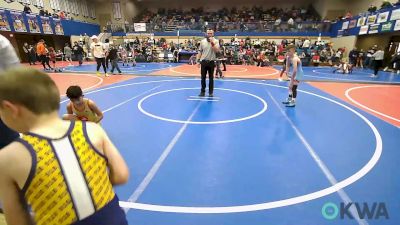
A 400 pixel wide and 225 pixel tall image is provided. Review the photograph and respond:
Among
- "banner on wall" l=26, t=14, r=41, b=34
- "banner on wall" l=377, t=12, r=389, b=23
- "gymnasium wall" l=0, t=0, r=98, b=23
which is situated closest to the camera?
"banner on wall" l=377, t=12, r=389, b=23

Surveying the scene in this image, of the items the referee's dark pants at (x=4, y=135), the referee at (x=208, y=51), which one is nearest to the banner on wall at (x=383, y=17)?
the referee at (x=208, y=51)

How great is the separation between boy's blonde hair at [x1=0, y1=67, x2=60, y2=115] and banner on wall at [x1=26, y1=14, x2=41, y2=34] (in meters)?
25.4

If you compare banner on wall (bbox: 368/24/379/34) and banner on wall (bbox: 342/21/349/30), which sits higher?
banner on wall (bbox: 342/21/349/30)

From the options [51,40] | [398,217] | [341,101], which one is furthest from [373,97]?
[51,40]

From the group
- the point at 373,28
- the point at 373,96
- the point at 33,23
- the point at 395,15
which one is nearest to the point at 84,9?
the point at 33,23

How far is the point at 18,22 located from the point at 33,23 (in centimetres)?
145

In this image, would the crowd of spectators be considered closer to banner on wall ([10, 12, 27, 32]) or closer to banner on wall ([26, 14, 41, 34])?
banner on wall ([26, 14, 41, 34])

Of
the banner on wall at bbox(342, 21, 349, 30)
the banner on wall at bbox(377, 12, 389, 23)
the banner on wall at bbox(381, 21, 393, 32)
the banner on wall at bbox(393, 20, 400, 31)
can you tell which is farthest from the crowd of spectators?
the banner on wall at bbox(393, 20, 400, 31)

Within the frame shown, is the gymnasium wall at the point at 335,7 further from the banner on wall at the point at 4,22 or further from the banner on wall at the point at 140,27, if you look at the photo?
the banner on wall at the point at 4,22

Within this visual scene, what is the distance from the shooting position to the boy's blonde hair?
0.97 m

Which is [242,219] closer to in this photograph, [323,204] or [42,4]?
[323,204]

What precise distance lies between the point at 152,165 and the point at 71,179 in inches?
106

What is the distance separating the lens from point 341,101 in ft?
25.1

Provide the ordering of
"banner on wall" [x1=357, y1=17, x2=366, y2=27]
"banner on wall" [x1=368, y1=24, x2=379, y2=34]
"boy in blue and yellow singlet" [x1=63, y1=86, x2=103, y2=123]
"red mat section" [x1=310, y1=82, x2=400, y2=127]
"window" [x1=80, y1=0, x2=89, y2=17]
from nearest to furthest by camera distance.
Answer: "boy in blue and yellow singlet" [x1=63, y1=86, x2=103, y2=123] < "red mat section" [x1=310, y1=82, x2=400, y2=127] < "banner on wall" [x1=368, y1=24, x2=379, y2=34] < "banner on wall" [x1=357, y1=17, x2=366, y2=27] < "window" [x1=80, y1=0, x2=89, y2=17]
